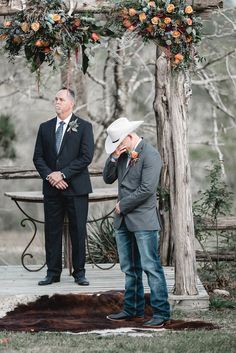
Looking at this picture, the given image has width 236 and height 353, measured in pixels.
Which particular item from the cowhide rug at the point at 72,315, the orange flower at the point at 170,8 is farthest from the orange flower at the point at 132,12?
the cowhide rug at the point at 72,315

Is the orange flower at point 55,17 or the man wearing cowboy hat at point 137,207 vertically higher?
the orange flower at point 55,17

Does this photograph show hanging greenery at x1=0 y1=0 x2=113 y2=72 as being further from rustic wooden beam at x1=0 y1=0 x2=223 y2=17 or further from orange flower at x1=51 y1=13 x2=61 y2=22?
rustic wooden beam at x1=0 y1=0 x2=223 y2=17

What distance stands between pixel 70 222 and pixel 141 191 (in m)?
1.85

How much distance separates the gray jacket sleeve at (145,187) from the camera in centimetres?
816

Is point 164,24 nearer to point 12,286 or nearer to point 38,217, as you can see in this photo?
point 12,286

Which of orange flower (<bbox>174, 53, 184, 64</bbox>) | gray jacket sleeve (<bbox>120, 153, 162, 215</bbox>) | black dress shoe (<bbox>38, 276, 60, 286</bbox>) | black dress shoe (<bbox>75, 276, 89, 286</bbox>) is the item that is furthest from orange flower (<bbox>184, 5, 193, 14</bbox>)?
black dress shoe (<bbox>38, 276, 60, 286</bbox>)

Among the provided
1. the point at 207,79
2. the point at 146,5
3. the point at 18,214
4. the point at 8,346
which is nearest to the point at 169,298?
the point at 8,346

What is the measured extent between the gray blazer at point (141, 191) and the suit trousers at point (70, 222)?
1.46 meters

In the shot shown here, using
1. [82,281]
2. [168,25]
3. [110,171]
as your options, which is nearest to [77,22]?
[168,25]

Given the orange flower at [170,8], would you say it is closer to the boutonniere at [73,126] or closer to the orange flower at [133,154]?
the orange flower at [133,154]

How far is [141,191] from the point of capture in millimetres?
8164

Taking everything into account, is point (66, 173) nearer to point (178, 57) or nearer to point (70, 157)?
point (70, 157)

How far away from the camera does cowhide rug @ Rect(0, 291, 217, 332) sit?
332 inches

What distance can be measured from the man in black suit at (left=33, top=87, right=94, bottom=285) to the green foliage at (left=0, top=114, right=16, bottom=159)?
11138mm
